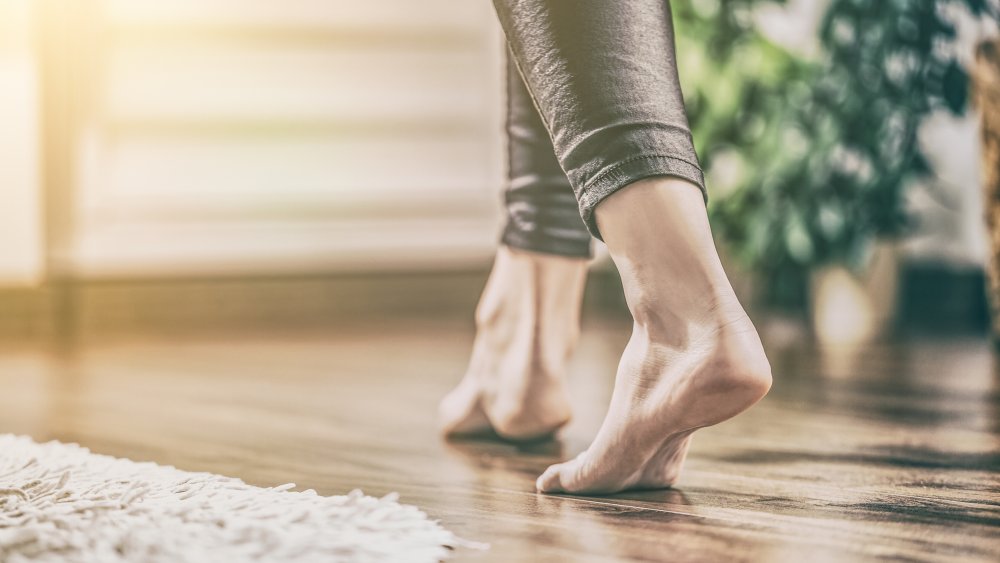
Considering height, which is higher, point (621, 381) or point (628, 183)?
point (628, 183)

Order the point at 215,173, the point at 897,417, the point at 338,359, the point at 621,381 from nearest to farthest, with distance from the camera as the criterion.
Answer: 1. the point at 621,381
2. the point at 897,417
3. the point at 338,359
4. the point at 215,173

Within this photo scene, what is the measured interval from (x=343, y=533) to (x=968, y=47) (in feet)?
6.18

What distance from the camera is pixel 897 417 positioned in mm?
977

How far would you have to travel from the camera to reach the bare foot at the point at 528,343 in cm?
86

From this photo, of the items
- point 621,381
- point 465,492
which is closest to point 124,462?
point 465,492

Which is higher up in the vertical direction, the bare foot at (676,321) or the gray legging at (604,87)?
the gray legging at (604,87)

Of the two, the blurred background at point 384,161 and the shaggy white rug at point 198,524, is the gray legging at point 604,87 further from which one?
the blurred background at point 384,161

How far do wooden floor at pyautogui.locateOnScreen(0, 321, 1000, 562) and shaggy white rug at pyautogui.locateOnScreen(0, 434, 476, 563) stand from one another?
0.04 meters

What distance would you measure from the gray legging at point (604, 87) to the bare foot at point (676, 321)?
14 mm

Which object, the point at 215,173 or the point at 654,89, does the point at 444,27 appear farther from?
the point at 654,89

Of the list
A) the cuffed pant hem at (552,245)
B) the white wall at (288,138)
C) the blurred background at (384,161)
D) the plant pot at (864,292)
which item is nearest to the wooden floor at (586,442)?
the cuffed pant hem at (552,245)

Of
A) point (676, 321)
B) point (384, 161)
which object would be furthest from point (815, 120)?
point (676, 321)

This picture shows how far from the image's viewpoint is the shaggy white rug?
0.50m

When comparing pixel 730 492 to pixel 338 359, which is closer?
pixel 730 492
